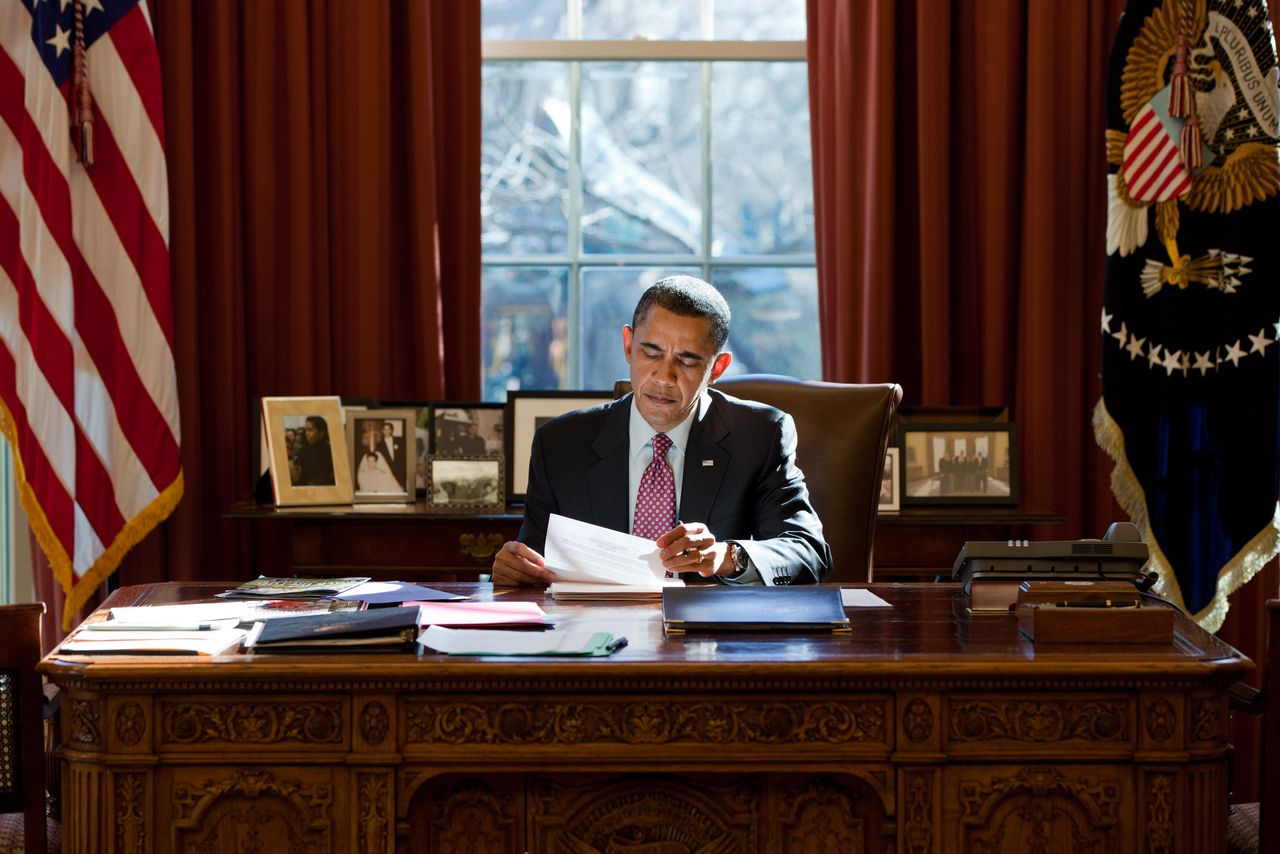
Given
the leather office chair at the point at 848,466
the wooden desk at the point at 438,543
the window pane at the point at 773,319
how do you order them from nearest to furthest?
the leather office chair at the point at 848,466, the wooden desk at the point at 438,543, the window pane at the point at 773,319

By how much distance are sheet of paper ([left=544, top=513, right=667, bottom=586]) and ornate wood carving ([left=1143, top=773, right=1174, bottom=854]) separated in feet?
3.05

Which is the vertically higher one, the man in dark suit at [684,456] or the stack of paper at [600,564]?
the man in dark suit at [684,456]

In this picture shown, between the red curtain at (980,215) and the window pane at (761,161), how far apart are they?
0.34 meters

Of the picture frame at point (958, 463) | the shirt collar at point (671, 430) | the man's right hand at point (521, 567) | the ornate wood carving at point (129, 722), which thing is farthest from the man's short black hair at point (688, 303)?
the ornate wood carving at point (129, 722)

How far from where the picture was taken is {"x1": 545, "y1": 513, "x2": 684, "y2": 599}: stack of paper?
2.51 meters

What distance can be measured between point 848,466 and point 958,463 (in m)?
0.82

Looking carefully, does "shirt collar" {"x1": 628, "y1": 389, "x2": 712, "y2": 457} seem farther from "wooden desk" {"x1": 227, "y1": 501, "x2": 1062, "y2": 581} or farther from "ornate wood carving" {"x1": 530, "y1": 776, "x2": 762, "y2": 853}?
"ornate wood carving" {"x1": 530, "y1": 776, "x2": 762, "y2": 853}

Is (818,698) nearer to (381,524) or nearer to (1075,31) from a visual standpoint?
(381,524)

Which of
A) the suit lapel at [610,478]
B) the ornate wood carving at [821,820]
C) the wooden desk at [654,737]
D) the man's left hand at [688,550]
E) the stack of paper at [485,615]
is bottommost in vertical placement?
the ornate wood carving at [821,820]

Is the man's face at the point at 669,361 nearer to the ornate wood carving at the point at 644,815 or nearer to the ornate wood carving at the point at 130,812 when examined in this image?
the ornate wood carving at the point at 644,815

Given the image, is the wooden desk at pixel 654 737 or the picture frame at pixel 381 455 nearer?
the wooden desk at pixel 654 737

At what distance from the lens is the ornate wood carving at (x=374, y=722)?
1.98 m

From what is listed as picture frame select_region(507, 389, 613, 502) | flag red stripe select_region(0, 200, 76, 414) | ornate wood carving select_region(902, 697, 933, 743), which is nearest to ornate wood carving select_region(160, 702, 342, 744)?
ornate wood carving select_region(902, 697, 933, 743)

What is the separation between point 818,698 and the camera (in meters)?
2.00
